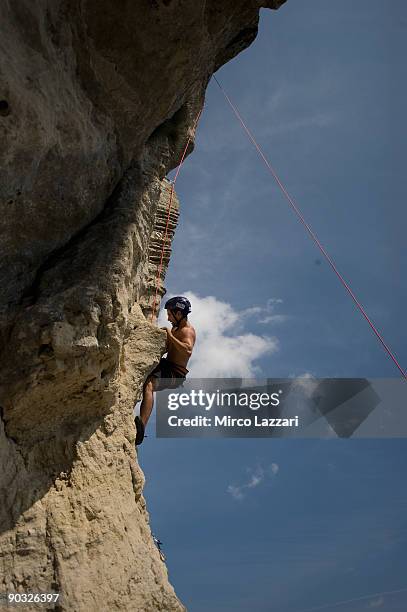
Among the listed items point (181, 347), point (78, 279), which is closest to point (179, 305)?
point (181, 347)

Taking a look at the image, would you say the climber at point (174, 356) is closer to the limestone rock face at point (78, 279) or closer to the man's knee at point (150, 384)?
the man's knee at point (150, 384)

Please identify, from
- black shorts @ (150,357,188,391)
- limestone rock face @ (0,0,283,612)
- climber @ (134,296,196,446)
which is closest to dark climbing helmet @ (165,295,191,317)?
climber @ (134,296,196,446)

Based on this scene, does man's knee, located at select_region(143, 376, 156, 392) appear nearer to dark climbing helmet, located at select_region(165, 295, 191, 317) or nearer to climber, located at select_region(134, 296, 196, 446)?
climber, located at select_region(134, 296, 196, 446)

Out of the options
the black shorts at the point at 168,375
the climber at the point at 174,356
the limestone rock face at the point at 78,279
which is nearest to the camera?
the limestone rock face at the point at 78,279

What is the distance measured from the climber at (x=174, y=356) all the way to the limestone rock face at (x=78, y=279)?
871 mm

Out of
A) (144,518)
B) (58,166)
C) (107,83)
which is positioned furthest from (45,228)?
(144,518)

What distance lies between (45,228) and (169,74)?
6.57 feet

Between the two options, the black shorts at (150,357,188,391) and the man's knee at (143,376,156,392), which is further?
the black shorts at (150,357,188,391)

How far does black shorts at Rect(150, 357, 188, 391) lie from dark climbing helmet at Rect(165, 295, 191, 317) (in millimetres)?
670

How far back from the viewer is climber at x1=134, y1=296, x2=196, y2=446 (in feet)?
20.2

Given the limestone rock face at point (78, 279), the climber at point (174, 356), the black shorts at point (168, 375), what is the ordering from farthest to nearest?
the black shorts at point (168, 375) → the climber at point (174, 356) → the limestone rock face at point (78, 279)

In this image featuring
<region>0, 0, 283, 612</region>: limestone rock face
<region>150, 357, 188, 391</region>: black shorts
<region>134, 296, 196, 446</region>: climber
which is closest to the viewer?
<region>0, 0, 283, 612</region>: limestone rock face

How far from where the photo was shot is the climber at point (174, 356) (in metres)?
6.17

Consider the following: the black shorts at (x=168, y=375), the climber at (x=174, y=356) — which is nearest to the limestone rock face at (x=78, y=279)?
the climber at (x=174, y=356)
